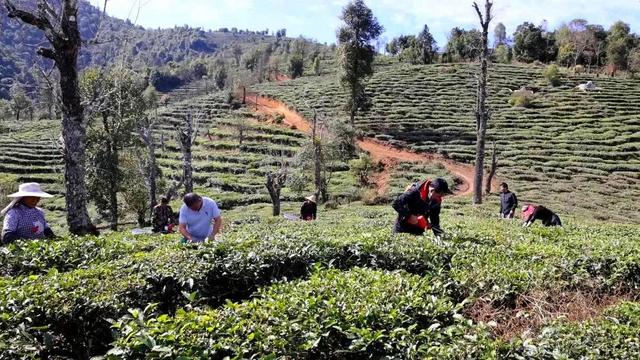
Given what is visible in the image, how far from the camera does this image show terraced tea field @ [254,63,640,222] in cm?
3400

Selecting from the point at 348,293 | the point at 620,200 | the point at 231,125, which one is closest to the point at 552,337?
the point at 348,293

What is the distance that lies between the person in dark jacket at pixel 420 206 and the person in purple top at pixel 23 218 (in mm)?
5799

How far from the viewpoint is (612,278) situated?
6.42 m

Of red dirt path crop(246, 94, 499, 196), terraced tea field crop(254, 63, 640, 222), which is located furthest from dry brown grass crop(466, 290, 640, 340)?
red dirt path crop(246, 94, 499, 196)

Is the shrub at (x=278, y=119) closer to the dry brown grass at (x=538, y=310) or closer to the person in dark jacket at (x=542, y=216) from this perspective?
the person in dark jacket at (x=542, y=216)

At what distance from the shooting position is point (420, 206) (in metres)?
8.73

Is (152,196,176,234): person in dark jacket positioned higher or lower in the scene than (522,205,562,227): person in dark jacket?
lower

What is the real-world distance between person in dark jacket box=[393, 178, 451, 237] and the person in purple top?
5799 mm

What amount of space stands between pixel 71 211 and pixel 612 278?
9.40 meters

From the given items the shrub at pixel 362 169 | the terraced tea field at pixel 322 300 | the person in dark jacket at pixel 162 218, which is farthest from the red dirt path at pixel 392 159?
the terraced tea field at pixel 322 300

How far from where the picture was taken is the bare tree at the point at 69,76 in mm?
9273

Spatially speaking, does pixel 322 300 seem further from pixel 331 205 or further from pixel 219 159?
pixel 219 159

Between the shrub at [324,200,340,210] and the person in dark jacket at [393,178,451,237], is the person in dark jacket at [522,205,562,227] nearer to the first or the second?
the person in dark jacket at [393,178,451,237]

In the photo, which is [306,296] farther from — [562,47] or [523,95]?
[562,47]
